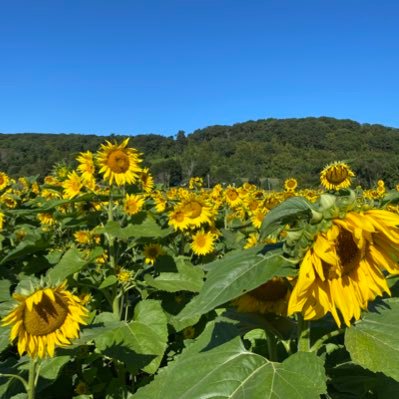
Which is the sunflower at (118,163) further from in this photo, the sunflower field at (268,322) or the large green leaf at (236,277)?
the large green leaf at (236,277)

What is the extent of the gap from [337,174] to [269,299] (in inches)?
135

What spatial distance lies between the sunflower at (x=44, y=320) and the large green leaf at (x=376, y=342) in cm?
111

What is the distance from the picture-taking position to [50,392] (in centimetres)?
296

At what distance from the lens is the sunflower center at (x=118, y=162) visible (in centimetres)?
388

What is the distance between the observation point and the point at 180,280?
367 cm

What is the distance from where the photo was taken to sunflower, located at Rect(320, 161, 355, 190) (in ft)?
15.6

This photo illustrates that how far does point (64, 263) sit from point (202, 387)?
2.22m

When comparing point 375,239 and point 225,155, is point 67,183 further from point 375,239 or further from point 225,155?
point 225,155

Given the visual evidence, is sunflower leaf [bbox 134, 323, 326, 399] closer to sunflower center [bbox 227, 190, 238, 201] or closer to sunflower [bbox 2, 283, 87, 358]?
sunflower [bbox 2, 283, 87, 358]

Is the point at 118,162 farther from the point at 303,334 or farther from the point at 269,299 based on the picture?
the point at 303,334

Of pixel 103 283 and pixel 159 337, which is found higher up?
pixel 103 283

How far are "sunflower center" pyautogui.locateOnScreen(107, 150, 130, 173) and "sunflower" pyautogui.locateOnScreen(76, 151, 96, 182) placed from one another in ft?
0.58

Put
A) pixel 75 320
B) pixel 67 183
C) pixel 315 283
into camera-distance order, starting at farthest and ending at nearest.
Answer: pixel 67 183 → pixel 75 320 → pixel 315 283

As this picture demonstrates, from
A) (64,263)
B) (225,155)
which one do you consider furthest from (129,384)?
(225,155)
